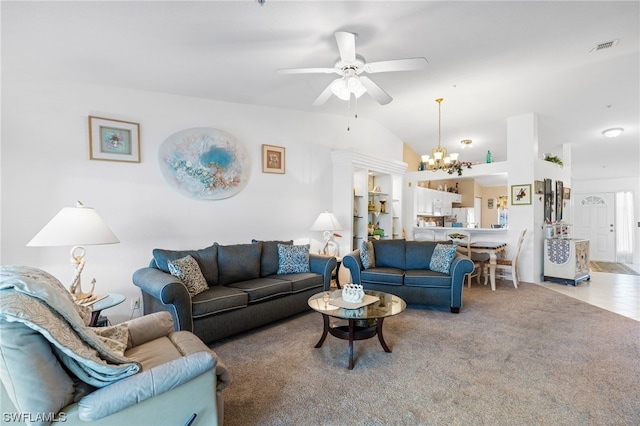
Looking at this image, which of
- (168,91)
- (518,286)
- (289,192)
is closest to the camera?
(168,91)

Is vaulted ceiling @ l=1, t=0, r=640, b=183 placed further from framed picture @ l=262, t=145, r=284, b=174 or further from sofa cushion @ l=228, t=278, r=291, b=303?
sofa cushion @ l=228, t=278, r=291, b=303

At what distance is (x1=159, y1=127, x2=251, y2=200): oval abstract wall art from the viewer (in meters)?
3.64

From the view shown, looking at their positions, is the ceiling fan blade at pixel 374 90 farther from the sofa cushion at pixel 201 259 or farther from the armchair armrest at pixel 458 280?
the sofa cushion at pixel 201 259

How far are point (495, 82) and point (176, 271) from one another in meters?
4.96

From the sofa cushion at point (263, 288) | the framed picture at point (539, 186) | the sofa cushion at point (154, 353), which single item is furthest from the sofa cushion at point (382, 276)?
the framed picture at point (539, 186)

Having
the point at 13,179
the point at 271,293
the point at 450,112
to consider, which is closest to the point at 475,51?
the point at 450,112

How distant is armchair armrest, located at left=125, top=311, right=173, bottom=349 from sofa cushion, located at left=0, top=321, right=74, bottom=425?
2.29ft

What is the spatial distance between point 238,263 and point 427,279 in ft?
7.87

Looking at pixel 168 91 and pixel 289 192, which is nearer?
pixel 168 91

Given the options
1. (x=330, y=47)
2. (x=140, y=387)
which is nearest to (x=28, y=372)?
(x=140, y=387)

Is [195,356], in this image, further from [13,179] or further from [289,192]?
[289,192]

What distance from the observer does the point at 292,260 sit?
3912 millimetres

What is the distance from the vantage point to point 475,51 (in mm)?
3383

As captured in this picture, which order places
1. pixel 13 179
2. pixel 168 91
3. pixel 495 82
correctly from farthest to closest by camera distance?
pixel 495 82, pixel 168 91, pixel 13 179
